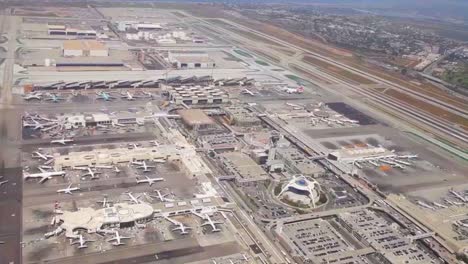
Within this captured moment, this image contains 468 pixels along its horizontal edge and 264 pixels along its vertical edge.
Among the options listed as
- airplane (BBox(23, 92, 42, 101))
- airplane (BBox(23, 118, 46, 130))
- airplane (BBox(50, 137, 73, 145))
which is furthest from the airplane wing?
airplane (BBox(23, 92, 42, 101))

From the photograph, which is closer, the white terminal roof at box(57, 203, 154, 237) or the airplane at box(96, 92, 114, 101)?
the white terminal roof at box(57, 203, 154, 237)

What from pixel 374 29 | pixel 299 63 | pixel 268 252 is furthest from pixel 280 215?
pixel 374 29

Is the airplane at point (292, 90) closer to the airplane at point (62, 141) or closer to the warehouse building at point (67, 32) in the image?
the airplane at point (62, 141)

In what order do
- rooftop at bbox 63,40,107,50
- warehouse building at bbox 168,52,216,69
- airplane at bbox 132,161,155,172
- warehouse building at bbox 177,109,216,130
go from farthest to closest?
warehouse building at bbox 168,52,216,69 → rooftop at bbox 63,40,107,50 → warehouse building at bbox 177,109,216,130 → airplane at bbox 132,161,155,172

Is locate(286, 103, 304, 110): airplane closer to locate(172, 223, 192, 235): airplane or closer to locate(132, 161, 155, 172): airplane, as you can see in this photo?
locate(132, 161, 155, 172): airplane

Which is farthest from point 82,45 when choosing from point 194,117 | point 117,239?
point 117,239
